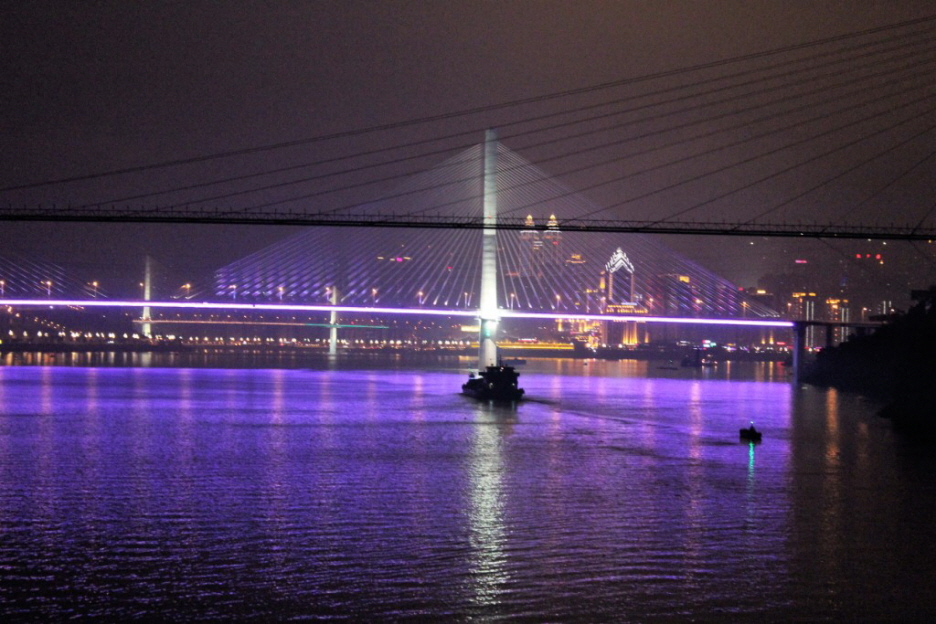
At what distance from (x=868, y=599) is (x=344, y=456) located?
9.09 metres

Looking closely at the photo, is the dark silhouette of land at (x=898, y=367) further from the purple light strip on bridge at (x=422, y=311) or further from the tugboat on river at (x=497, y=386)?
the tugboat on river at (x=497, y=386)

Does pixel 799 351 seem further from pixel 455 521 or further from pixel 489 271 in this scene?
pixel 455 521

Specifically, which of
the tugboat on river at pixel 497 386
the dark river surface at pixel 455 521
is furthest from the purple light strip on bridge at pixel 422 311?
the dark river surface at pixel 455 521

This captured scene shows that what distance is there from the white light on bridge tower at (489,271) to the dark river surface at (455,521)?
38.6ft

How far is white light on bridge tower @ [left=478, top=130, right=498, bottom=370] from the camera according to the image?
3253 centimetres

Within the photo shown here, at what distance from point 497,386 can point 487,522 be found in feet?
63.8

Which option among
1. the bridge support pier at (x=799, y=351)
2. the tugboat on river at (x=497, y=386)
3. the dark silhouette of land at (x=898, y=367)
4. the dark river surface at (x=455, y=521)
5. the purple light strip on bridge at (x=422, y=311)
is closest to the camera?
the dark river surface at (x=455, y=521)

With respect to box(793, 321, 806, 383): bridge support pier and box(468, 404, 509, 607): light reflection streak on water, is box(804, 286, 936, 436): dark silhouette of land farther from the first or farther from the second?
box(468, 404, 509, 607): light reflection streak on water

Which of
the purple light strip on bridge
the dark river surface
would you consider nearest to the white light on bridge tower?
the purple light strip on bridge

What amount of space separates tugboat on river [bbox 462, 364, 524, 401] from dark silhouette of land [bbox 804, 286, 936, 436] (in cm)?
973

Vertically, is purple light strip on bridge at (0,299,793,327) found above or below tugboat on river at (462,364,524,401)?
above

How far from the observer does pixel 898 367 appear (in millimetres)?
26391

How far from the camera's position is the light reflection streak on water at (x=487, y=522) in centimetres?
778

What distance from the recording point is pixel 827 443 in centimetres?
1864
